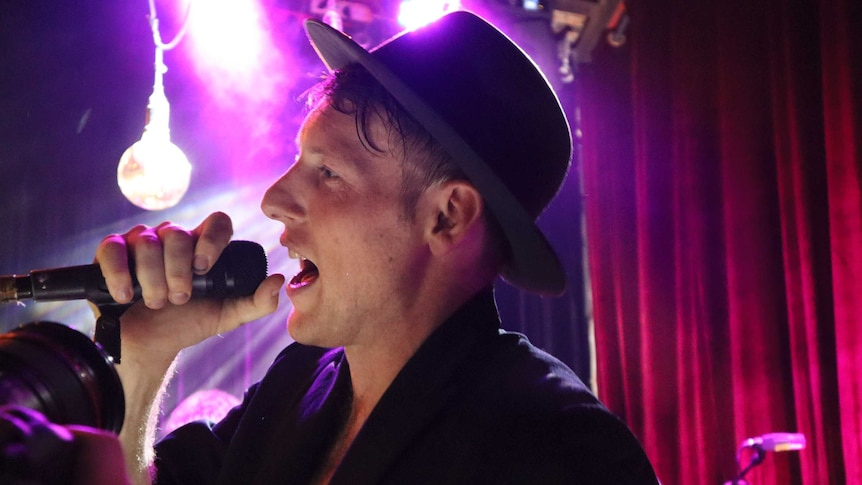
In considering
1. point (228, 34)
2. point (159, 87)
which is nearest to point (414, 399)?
point (159, 87)

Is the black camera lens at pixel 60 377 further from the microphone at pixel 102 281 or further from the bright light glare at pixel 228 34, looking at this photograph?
the bright light glare at pixel 228 34

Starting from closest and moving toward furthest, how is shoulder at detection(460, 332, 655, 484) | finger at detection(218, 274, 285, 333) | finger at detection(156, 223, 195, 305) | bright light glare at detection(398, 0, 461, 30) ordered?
shoulder at detection(460, 332, 655, 484)
finger at detection(156, 223, 195, 305)
finger at detection(218, 274, 285, 333)
bright light glare at detection(398, 0, 461, 30)

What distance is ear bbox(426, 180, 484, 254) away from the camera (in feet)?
4.86

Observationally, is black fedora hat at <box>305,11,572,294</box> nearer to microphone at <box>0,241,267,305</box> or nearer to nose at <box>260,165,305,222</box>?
nose at <box>260,165,305,222</box>

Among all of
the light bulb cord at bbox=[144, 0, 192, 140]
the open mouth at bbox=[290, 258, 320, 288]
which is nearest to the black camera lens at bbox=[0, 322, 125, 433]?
the open mouth at bbox=[290, 258, 320, 288]

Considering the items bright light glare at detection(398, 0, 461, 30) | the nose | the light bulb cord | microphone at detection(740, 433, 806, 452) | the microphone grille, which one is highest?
bright light glare at detection(398, 0, 461, 30)

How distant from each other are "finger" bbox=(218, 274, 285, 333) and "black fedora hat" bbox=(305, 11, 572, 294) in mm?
505

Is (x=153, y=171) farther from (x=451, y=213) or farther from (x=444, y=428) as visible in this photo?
(x=444, y=428)

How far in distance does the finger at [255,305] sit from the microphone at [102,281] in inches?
0.9

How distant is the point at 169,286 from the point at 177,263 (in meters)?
0.05

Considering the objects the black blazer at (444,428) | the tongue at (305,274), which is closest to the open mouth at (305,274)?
the tongue at (305,274)

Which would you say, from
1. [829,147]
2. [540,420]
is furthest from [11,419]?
[829,147]

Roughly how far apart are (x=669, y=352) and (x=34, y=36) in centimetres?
463

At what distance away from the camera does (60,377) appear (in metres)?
0.66
